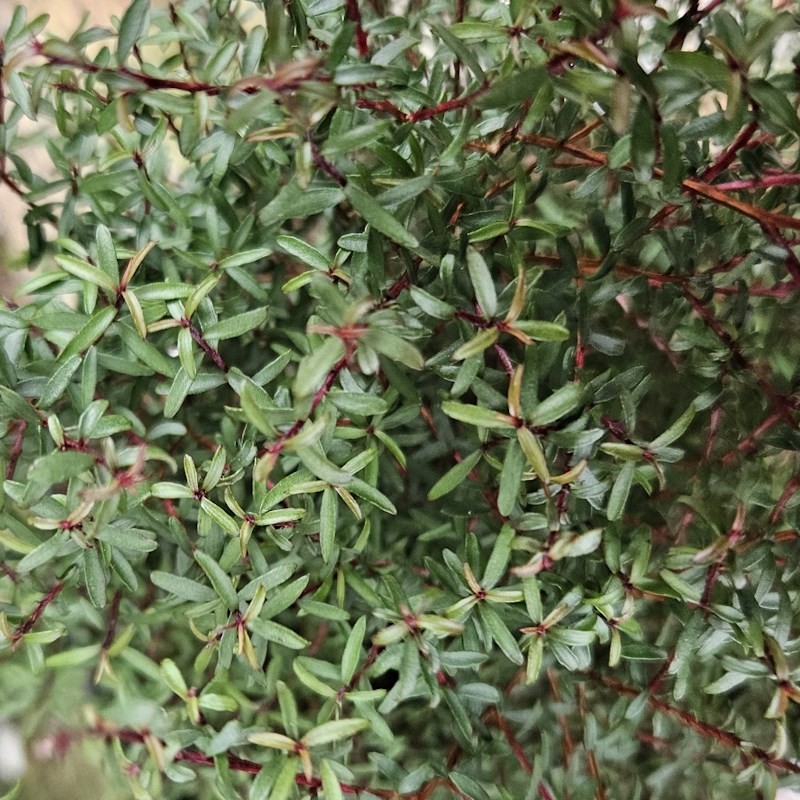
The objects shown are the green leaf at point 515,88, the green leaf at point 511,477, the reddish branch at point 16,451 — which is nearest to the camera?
the green leaf at point 515,88

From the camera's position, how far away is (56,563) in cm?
71

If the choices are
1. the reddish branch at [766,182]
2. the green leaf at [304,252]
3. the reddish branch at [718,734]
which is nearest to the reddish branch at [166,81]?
the green leaf at [304,252]

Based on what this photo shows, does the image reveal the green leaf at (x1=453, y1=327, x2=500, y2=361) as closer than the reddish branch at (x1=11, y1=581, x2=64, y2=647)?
Yes

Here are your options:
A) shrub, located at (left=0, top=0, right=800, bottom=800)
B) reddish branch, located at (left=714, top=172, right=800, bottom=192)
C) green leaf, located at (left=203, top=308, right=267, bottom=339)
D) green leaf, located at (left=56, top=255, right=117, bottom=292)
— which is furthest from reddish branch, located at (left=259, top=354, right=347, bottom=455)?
reddish branch, located at (left=714, top=172, right=800, bottom=192)

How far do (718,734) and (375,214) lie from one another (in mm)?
532

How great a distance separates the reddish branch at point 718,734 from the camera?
1.89 ft

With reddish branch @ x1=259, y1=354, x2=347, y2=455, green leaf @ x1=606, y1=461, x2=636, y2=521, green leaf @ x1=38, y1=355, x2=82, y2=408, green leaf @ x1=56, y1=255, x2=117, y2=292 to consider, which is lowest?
green leaf @ x1=606, y1=461, x2=636, y2=521

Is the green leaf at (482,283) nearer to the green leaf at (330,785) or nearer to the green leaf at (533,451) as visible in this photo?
the green leaf at (533,451)

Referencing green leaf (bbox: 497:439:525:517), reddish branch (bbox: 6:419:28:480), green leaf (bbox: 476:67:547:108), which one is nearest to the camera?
green leaf (bbox: 476:67:547:108)

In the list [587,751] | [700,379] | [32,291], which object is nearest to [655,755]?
[587,751]

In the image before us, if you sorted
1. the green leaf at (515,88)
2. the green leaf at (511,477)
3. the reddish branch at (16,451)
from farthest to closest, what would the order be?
the reddish branch at (16,451) < the green leaf at (511,477) < the green leaf at (515,88)

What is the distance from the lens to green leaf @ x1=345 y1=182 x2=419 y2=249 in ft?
1.45

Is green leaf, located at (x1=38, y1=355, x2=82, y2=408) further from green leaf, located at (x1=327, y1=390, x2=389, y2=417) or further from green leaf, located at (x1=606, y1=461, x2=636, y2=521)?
green leaf, located at (x1=606, y1=461, x2=636, y2=521)

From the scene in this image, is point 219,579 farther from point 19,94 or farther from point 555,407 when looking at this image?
point 19,94
